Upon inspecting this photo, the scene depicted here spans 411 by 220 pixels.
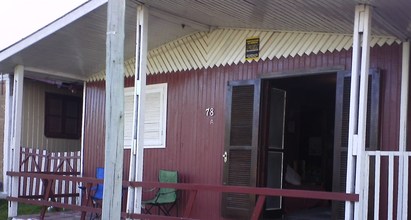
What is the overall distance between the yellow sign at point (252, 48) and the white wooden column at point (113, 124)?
405 cm

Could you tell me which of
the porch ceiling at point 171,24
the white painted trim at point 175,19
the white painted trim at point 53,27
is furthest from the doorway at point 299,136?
the white painted trim at point 53,27

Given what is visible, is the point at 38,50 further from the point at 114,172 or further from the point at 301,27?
the point at 114,172

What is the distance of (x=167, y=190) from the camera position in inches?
306

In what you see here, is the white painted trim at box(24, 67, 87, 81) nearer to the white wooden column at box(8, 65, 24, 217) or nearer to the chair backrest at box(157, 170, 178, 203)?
the white wooden column at box(8, 65, 24, 217)

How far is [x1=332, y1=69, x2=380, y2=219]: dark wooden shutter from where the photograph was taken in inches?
228

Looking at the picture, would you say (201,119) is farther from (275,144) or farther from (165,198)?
(165,198)

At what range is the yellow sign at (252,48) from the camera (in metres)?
7.07

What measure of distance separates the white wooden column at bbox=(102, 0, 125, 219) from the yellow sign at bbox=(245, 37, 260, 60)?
159 inches

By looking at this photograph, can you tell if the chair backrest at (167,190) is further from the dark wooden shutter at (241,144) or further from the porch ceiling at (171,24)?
the porch ceiling at (171,24)

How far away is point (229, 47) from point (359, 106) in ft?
9.76

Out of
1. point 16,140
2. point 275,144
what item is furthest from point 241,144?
point 16,140

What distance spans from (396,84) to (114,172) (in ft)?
12.5

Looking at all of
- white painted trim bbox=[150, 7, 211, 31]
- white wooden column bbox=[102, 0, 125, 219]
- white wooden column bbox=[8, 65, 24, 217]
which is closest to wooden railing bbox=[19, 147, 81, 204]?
white wooden column bbox=[8, 65, 24, 217]

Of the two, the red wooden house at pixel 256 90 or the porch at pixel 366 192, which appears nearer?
the porch at pixel 366 192
